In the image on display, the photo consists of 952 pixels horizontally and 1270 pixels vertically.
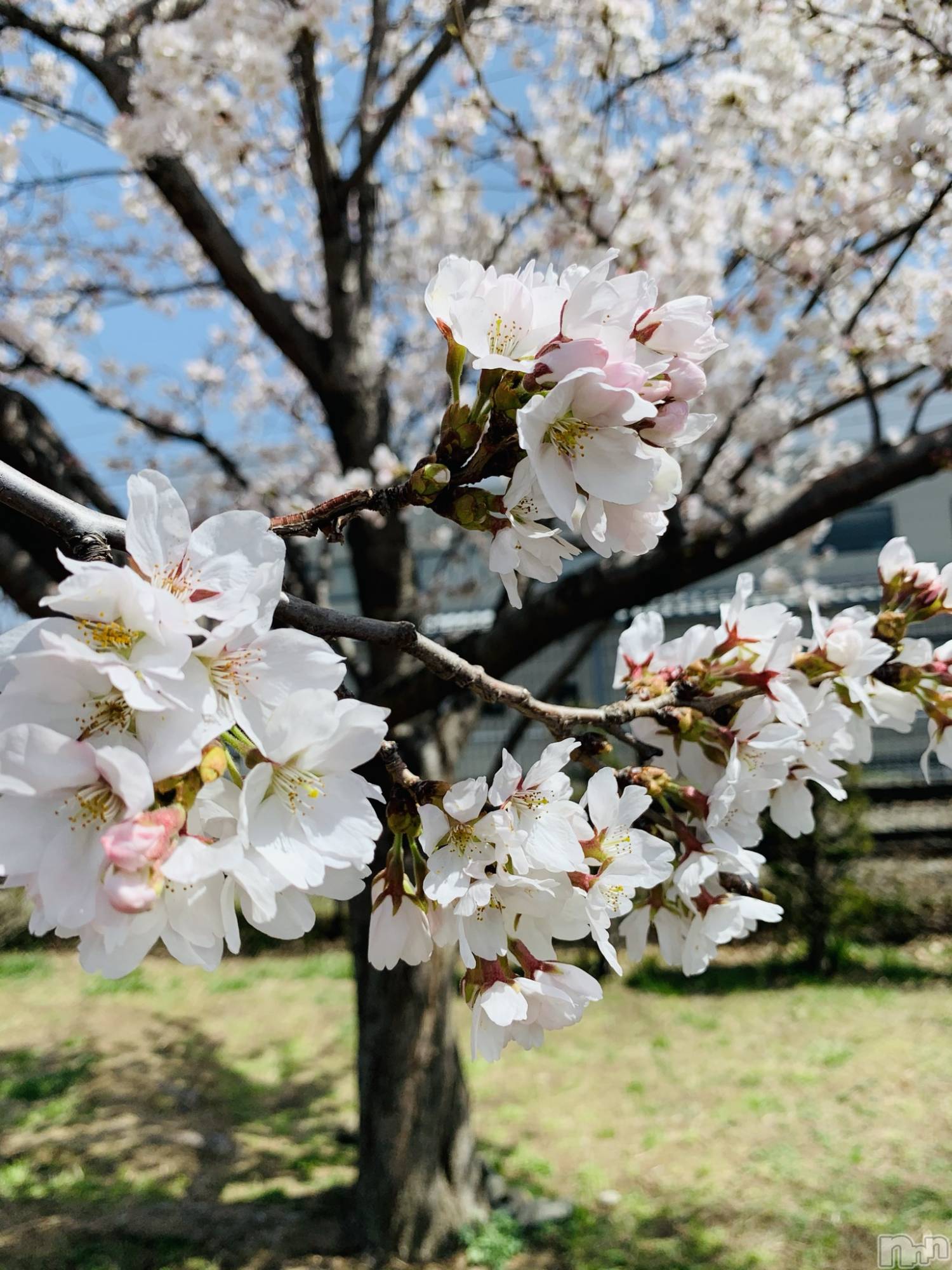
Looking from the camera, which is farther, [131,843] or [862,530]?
[862,530]

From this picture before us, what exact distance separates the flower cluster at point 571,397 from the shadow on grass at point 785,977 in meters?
5.52

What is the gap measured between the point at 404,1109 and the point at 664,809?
2.64 m

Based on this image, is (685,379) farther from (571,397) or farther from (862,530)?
(862,530)

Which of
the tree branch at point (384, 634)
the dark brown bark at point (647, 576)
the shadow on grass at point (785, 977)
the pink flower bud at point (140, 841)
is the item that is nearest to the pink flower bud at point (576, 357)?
the tree branch at point (384, 634)

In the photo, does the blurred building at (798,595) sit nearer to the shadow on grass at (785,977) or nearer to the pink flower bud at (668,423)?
the shadow on grass at (785,977)

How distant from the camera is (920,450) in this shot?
2355 millimetres

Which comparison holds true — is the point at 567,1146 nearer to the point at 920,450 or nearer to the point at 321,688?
the point at 920,450

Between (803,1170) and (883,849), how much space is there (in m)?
3.58

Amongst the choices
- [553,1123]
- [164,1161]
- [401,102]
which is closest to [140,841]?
[401,102]

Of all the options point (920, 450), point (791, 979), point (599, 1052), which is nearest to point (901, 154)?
point (920, 450)

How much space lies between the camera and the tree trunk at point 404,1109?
317 cm

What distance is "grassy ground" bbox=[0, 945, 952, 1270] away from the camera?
3156 mm

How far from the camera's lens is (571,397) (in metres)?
0.71

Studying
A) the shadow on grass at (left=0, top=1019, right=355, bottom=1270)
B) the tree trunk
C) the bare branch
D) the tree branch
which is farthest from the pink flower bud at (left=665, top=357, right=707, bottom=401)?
the shadow on grass at (left=0, top=1019, right=355, bottom=1270)
